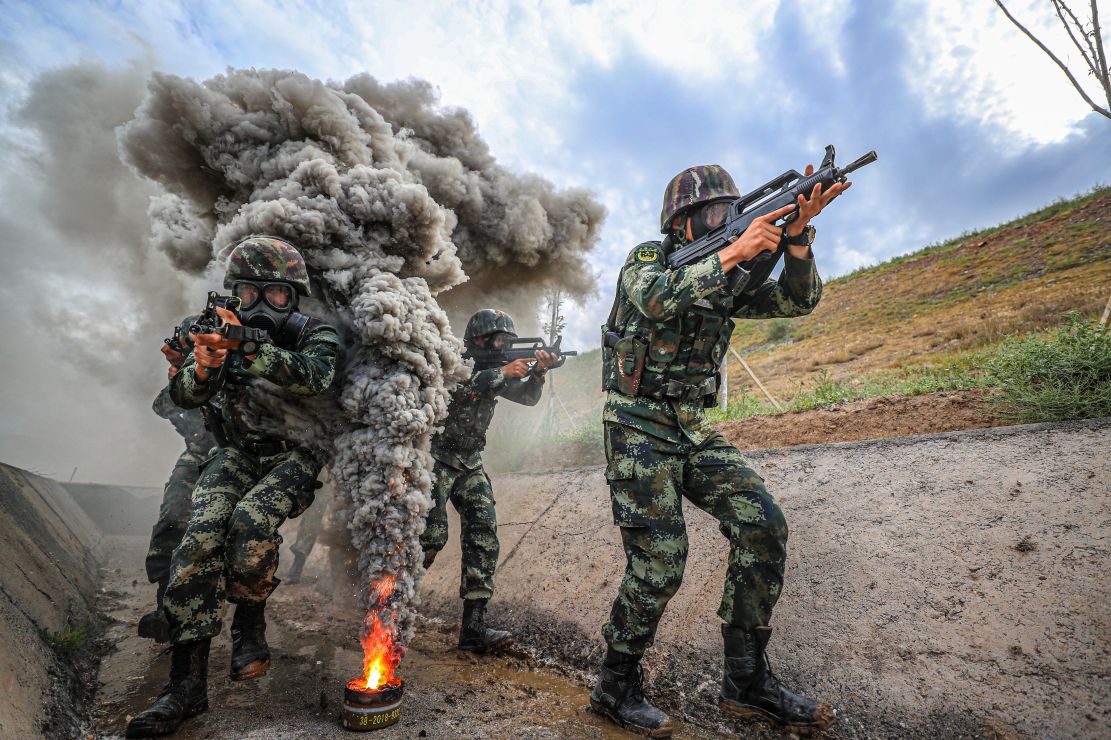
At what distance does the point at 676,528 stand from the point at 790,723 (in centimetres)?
92

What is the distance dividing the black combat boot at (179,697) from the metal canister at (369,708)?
0.77 meters

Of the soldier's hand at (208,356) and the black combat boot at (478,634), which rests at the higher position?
the soldier's hand at (208,356)

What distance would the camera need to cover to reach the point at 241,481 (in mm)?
3193

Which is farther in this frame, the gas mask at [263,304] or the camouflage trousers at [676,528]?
the gas mask at [263,304]

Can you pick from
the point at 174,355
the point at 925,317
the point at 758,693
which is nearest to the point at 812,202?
the point at 758,693

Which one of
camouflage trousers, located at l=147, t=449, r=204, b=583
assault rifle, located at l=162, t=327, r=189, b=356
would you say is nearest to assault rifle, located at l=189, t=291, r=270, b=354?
assault rifle, located at l=162, t=327, r=189, b=356

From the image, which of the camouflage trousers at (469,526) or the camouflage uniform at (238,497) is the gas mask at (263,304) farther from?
the camouflage trousers at (469,526)

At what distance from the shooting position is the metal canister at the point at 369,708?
7.78 ft

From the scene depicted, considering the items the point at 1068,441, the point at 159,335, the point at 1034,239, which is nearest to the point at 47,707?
the point at 1068,441

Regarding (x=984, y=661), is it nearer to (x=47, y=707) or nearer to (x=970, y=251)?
(x=47, y=707)

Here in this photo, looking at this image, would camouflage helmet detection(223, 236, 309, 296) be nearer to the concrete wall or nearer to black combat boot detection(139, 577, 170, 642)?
the concrete wall

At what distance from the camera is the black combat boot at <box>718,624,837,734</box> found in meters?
2.43

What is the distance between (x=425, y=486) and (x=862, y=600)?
2.34 m

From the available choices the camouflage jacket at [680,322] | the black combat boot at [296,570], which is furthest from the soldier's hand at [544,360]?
the black combat boot at [296,570]
